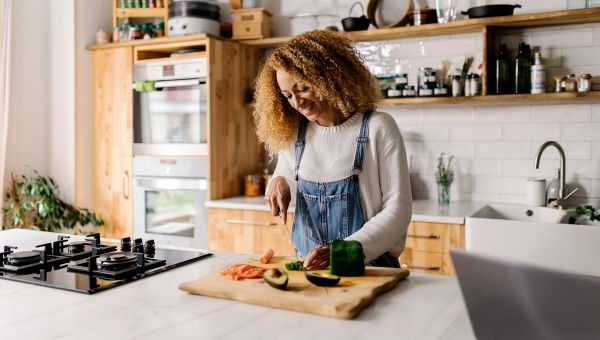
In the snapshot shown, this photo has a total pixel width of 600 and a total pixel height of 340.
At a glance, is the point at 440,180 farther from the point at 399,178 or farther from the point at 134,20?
the point at 134,20

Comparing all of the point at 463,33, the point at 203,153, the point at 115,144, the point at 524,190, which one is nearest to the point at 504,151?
the point at 524,190

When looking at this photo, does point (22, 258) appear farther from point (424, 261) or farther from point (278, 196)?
point (424, 261)

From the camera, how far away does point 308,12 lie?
426cm

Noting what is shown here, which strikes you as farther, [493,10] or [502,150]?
[502,150]

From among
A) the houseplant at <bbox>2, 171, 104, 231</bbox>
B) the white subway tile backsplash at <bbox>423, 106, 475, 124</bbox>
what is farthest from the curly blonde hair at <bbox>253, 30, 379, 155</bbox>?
the houseplant at <bbox>2, 171, 104, 231</bbox>

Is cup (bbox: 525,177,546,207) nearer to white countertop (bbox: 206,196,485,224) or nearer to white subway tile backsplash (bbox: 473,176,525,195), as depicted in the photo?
white subway tile backsplash (bbox: 473,176,525,195)

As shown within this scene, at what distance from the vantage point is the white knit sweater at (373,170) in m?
1.87

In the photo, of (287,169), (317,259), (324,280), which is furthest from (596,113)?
(324,280)

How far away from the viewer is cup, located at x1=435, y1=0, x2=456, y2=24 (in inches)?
143

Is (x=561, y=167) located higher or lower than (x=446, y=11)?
lower

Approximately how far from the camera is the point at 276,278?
148 cm

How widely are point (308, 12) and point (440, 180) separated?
5.09 ft

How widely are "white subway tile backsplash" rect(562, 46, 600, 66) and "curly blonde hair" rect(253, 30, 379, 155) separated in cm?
189

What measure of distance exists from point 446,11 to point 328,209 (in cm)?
209
